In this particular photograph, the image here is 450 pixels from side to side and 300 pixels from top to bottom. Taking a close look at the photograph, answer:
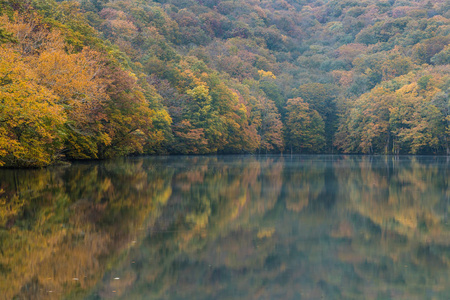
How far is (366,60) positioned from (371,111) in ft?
92.5

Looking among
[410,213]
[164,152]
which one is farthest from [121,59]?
[410,213]

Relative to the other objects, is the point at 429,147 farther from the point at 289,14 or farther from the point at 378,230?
the point at 289,14

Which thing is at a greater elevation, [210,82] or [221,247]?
[210,82]

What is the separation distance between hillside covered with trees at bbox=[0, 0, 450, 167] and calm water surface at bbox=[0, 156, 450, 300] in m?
8.60

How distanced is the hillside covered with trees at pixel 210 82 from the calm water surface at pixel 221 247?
860 cm

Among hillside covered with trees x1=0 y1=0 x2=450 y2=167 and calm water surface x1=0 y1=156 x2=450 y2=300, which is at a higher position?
hillside covered with trees x1=0 y1=0 x2=450 y2=167

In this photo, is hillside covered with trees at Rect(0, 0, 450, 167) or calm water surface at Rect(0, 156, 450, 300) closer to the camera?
calm water surface at Rect(0, 156, 450, 300)

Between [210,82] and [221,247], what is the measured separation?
211 ft

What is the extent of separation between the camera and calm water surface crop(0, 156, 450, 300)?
5.79 m

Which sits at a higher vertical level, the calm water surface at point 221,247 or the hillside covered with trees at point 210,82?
the hillside covered with trees at point 210,82

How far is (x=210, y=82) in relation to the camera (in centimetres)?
7119

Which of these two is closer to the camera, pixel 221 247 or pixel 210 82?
pixel 221 247

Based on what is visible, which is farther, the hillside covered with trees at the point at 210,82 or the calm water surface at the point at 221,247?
the hillside covered with trees at the point at 210,82

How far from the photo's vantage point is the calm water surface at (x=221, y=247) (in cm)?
579
